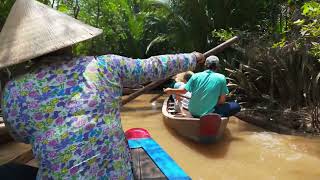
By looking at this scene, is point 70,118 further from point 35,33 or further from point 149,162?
point 149,162

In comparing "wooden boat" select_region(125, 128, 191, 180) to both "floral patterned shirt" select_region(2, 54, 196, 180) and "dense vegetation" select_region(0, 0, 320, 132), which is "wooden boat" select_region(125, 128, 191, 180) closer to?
"floral patterned shirt" select_region(2, 54, 196, 180)

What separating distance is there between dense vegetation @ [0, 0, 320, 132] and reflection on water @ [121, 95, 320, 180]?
2.25 feet

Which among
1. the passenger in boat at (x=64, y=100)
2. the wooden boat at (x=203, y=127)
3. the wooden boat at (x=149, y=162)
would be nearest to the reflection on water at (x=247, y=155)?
the wooden boat at (x=203, y=127)

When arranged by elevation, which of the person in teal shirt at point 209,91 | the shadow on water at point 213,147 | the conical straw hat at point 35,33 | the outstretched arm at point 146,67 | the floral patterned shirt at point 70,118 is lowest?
the shadow on water at point 213,147

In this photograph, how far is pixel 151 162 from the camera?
319 centimetres

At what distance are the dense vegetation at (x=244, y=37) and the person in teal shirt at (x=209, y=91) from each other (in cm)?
108

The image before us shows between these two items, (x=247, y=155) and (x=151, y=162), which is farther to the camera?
(x=247, y=155)

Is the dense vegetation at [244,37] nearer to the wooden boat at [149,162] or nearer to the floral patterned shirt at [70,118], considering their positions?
the floral patterned shirt at [70,118]

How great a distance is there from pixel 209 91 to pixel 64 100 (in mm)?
5158

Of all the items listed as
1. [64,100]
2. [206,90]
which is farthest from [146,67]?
[206,90]

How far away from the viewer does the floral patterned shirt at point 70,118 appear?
198cm


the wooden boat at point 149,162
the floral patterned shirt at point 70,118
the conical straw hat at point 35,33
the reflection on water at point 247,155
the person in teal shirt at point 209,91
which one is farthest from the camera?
the person in teal shirt at point 209,91

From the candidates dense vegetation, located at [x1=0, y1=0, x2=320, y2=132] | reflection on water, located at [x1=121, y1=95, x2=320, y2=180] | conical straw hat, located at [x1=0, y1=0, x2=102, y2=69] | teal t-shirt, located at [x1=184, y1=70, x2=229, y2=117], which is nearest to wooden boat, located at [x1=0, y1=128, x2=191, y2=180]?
conical straw hat, located at [x1=0, y1=0, x2=102, y2=69]

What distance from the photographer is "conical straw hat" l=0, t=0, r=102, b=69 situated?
6.98 ft
